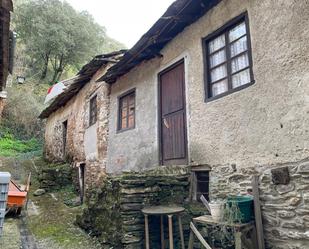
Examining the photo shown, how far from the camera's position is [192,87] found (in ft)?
19.2

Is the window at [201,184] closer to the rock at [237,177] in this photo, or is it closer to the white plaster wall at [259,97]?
the white plaster wall at [259,97]

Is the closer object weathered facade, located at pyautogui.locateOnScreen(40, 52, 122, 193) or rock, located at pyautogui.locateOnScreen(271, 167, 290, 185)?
rock, located at pyautogui.locateOnScreen(271, 167, 290, 185)

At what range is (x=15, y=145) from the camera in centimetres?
1909

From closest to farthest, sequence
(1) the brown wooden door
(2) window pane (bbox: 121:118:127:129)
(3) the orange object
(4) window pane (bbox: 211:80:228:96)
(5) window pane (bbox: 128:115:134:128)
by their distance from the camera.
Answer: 1. (4) window pane (bbox: 211:80:228:96)
2. (1) the brown wooden door
3. (3) the orange object
4. (5) window pane (bbox: 128:115:134:128)
5. (2) window pane (bbox: 121:118:127:129)

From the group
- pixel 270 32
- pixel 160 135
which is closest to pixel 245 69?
pixel 270 32

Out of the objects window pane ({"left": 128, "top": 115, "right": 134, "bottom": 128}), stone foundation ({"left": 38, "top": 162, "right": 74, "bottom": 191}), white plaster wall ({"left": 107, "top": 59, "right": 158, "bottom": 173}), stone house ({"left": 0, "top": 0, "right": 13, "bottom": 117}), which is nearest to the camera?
stone house ({"left": 0, "top": 0, "right": 13, "bottom": 117})

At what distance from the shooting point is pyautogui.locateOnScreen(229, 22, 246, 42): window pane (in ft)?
16.0

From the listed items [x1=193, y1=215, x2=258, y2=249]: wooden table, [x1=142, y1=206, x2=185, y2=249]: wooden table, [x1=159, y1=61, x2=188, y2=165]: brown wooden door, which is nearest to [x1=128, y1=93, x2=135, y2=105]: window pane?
[x1=159, y1=61, x2=188, y2=165]: brown wooden door

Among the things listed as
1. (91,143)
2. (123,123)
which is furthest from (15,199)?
(123,123)

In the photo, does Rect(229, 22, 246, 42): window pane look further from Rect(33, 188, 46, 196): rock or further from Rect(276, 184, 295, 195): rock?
Rect(33, 188, 46, 196): rock

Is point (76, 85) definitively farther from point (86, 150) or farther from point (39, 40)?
point (39, 40)

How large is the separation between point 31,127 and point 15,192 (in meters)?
14.9

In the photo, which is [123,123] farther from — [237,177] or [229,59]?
[237,177]

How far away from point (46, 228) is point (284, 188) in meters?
5.84
